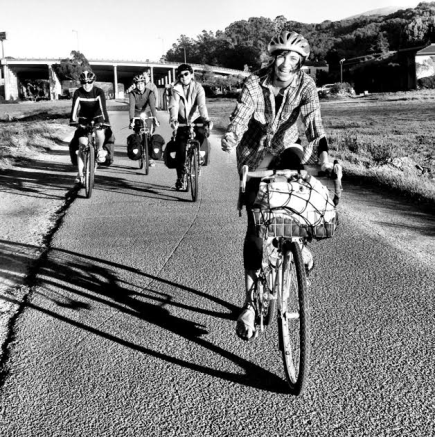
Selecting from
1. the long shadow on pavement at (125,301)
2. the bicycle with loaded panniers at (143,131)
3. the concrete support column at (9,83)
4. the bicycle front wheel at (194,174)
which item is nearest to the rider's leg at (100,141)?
the bicycle with loaded panniers at (143,131)

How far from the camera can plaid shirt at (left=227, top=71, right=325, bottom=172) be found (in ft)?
12.4

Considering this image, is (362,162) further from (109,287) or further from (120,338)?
(120,338)

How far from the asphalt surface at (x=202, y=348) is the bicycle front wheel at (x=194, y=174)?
224 centimetres

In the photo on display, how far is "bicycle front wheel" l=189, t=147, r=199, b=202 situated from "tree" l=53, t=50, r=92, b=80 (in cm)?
11766

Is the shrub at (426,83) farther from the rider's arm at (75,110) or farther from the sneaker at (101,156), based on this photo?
the rider's arm at (75,110)

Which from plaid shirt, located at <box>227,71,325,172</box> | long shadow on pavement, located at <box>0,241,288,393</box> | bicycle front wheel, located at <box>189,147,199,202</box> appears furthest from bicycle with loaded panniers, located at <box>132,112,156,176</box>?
plaid shirt, located at <box>227,71,325,172</box>

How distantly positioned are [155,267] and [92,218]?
266 centimetres

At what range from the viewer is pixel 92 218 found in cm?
812

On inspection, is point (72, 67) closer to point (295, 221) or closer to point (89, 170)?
point (89, 170)

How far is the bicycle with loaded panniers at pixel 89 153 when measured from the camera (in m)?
9.66

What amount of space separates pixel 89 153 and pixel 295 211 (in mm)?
7165

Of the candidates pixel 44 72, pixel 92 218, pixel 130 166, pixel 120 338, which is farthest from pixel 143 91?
pixel 44 72

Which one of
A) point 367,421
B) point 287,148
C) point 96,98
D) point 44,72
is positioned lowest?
point 367,421

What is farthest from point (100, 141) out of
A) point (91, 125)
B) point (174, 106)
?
point (174, 106)
